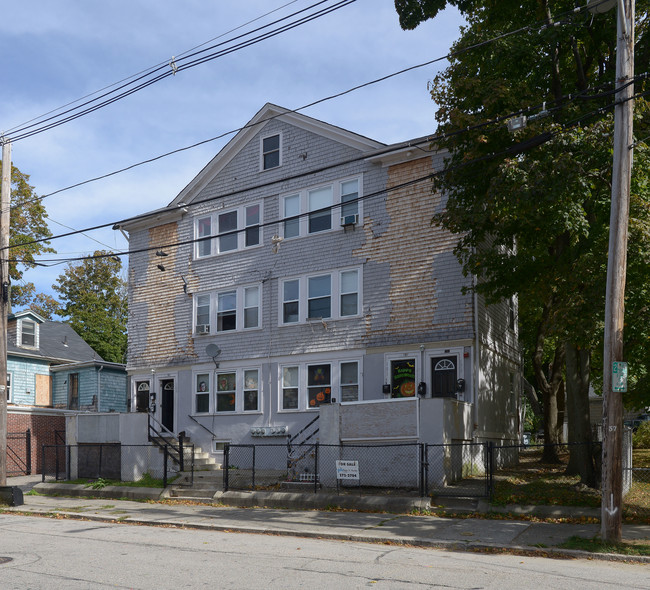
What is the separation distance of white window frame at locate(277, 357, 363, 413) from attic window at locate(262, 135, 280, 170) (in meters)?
6.90

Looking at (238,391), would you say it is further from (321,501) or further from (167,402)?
(321,501)

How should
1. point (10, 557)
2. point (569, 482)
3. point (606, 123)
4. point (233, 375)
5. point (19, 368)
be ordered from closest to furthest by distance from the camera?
point (10, 557)
point (606, 123)
point (569, 482)
point (233, 375)
point (19, 368)

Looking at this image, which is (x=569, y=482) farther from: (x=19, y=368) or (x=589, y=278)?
(x=19, y=368)

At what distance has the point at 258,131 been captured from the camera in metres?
24.8

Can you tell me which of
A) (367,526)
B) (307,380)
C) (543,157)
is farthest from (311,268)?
(367,526)

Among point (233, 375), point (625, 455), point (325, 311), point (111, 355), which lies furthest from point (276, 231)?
point (111, 355)

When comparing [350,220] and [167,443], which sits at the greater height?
[350,220]

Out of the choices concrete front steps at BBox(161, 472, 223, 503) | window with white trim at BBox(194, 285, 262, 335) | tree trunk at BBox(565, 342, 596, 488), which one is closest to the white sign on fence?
concrete front steps at BBox(161, 472, 223, 503)

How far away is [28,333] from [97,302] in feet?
58.3

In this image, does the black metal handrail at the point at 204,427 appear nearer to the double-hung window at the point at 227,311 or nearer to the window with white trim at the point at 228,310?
the window with white trim at the point at 228,310

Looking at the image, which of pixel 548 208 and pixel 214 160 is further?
pixel 214 160

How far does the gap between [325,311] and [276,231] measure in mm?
3388

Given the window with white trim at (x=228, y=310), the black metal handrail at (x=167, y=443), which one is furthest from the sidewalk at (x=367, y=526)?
the window with white trim at (x=228, y=310)

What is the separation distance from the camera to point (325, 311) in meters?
22.6
